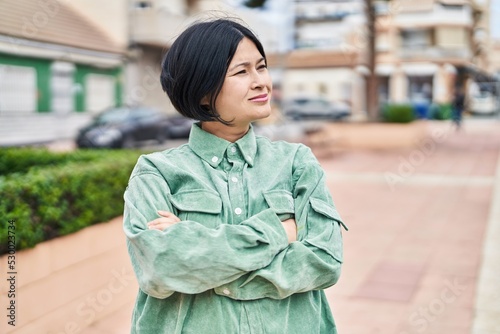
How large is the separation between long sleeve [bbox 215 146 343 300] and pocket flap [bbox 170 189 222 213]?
17 centimetres

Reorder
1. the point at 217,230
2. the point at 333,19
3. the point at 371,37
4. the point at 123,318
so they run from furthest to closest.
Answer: the point at 333,19
the point at 371,37
the point at 123,318
the point at 217,230

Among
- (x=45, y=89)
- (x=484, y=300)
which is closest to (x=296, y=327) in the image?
(x=484, y=300)

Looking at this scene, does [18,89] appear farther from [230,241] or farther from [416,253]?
[230,241]

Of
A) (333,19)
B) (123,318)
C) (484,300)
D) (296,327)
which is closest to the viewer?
(296,327)

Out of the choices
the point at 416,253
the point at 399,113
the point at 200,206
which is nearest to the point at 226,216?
the point at 200,206

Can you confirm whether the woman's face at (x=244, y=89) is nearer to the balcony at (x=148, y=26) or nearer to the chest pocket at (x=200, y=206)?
the chest pocket at (x=200, y=206)

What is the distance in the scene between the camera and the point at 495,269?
5074mm

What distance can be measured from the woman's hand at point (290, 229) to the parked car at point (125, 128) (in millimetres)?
13731

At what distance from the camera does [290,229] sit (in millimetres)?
1464

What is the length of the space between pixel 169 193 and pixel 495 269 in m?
4.29

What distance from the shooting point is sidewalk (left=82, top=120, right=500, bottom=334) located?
3998mm

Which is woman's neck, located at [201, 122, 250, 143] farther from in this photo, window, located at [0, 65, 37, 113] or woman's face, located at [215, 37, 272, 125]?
window, located at [0, 65, 37, 113]

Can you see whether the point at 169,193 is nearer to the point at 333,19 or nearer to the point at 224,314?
the point at 224,314

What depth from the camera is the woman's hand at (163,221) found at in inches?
53.6
